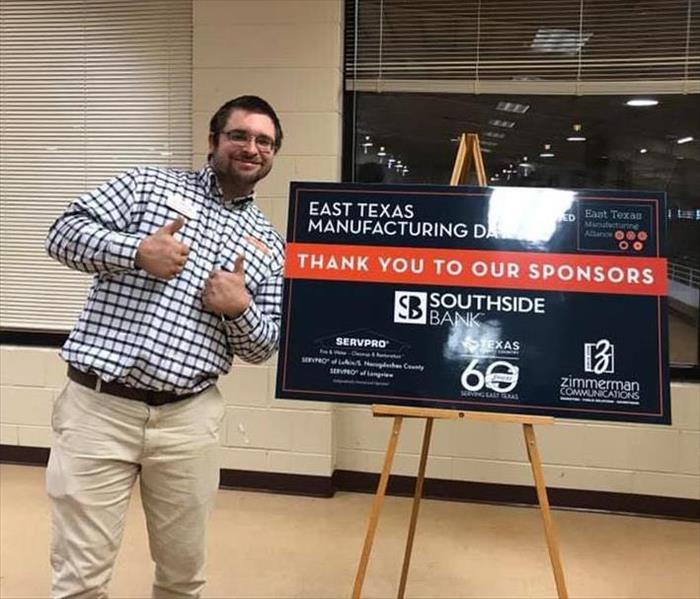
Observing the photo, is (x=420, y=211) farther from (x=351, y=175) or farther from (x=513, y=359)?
(x=351, y=175)

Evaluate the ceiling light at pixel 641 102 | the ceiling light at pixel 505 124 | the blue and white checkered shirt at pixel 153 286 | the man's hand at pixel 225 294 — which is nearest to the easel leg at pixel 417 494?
the blue and white checkered shirt at pixel 153 286

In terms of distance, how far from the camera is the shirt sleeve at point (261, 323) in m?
1.81

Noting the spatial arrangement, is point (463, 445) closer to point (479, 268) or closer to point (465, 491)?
point (465, 491)

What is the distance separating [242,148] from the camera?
1.82 m

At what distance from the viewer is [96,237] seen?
1689 millimetres

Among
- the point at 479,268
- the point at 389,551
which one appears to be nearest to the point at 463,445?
the point at 389,551

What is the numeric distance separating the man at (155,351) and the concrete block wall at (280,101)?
146 cm

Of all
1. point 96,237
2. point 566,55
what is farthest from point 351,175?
point 96,237

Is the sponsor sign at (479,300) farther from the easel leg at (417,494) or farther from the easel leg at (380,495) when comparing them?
the easel leg at (417,494)

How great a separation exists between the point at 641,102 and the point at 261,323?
231cm

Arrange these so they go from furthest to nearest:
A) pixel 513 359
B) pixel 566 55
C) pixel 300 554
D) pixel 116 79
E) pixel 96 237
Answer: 1. pixel 116 79
2. pixel 566 55
3. pixel 300 554
4. pixel 513 359
5. pixel 96 237

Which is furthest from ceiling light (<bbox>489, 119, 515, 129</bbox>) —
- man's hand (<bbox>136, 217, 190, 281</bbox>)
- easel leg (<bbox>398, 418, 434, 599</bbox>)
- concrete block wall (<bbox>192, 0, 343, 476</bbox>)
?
man's hand (<bbox>136, 217, 190, 281</bbox>)

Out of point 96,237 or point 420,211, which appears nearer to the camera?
point 96,237

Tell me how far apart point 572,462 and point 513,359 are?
5.25 ft
